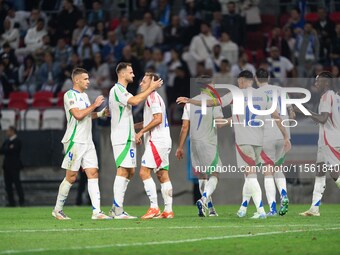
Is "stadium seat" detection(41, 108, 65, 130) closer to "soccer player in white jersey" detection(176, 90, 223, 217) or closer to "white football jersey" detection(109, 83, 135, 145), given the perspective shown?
"soccer player in white jersey" detection(176, 90, 223, 217)

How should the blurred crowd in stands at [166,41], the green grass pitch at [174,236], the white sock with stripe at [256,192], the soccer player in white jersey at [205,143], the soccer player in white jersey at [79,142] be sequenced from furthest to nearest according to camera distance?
the blurred crowd in stands at [166,41]
the soccer player in white jersey at [205,143]
the soccer player in white jersey at [79,142]
the white sock with stripe at [256,192]
the green grass pitch at [174,236]

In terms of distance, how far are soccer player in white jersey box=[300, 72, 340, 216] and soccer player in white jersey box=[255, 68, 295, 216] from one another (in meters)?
0.57

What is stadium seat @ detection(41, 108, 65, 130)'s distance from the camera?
97.5ft

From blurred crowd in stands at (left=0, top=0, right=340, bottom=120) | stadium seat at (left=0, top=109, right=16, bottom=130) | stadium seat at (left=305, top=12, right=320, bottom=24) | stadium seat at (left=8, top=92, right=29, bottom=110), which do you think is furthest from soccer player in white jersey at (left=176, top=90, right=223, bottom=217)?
stadium seat at (left=8, top=92, right=29, bottom=110)

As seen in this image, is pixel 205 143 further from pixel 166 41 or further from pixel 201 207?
pixel 166 41

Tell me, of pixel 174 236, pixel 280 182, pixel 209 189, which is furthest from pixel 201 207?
pixel 174 236

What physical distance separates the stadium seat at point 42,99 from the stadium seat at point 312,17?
7349 mm

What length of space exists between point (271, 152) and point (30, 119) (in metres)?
12.0

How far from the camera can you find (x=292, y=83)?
27.8m

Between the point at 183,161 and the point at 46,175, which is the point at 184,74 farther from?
the point at 46,175

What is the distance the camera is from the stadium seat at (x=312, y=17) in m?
30.1

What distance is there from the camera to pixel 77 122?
60.7ft

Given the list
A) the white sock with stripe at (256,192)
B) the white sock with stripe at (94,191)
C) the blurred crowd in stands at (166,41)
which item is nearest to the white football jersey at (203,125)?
the white sock with stripe at (256,192)

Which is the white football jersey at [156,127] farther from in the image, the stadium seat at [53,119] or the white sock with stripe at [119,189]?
the stadium seat at [53,119]
